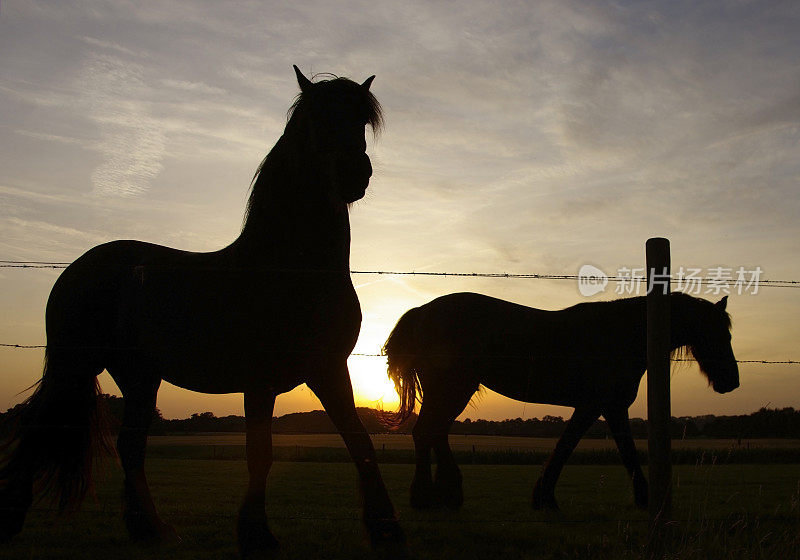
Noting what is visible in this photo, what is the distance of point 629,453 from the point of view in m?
7.08

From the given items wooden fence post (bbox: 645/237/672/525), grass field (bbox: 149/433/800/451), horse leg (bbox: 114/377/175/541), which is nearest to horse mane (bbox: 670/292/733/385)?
wooden fence post (bbox: 645/237/672/525)

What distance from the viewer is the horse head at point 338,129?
14.3ft

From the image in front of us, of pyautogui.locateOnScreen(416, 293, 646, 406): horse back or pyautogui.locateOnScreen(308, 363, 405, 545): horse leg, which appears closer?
pyautogui.locateOnScreen(308, 363, 405, 545): horse leg

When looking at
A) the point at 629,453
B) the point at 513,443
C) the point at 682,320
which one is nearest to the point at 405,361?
the point at 629,453

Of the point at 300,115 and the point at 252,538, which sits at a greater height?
the point at 300,115

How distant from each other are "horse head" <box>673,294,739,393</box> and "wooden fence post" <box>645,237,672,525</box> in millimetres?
2935

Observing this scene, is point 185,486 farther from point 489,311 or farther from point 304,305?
point 304,305

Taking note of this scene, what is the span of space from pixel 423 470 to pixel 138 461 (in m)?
3.07

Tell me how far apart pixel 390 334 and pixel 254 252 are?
3.93 m

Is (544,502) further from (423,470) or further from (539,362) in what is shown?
(539,362)

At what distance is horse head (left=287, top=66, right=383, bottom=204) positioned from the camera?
4355mm

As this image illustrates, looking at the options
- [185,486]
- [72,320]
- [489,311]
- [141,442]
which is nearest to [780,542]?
[489,311]

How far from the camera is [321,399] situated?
4.57 m

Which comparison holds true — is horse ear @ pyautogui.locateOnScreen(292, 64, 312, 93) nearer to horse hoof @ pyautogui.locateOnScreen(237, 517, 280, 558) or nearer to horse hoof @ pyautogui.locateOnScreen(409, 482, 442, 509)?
horse hoof @ pyautogui.locateOnScreen(237, 517, 280, 558)
